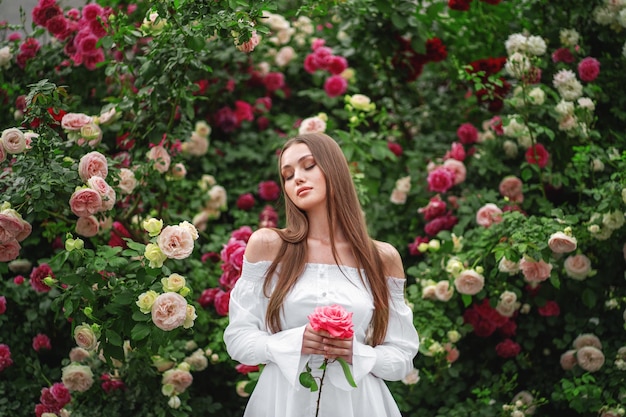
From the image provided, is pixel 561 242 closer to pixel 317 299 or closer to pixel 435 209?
pixel 435 209

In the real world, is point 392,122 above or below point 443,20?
A: below

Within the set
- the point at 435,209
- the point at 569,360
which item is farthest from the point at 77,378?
the point at 569,360

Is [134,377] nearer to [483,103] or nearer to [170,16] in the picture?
[170,16]

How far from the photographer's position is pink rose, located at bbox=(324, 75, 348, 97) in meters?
4.39

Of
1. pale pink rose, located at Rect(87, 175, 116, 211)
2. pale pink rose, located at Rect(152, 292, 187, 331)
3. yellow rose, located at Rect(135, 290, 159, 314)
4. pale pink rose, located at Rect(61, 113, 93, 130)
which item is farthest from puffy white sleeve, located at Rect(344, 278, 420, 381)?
pale pink rose, located at Rect(61, 113, 93, 130)

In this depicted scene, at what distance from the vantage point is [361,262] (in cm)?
260

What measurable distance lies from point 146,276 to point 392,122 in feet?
7.26

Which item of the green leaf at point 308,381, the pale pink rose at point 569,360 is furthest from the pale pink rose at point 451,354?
the green leaf at point 308,381

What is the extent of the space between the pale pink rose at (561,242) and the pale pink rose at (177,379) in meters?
1.58

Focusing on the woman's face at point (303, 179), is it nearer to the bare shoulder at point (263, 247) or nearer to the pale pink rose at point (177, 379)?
the bare shoulder at point (263, 247)

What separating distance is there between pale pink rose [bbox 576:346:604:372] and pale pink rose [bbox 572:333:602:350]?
5 centimetres

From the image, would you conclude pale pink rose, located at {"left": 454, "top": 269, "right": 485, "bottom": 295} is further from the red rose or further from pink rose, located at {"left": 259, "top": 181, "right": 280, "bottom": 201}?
pink rose, located at {"left": 259, "top": 181, "right": 280, "bottom": 201}

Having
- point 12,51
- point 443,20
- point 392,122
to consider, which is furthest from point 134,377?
point 443,20

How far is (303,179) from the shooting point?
2.59m
